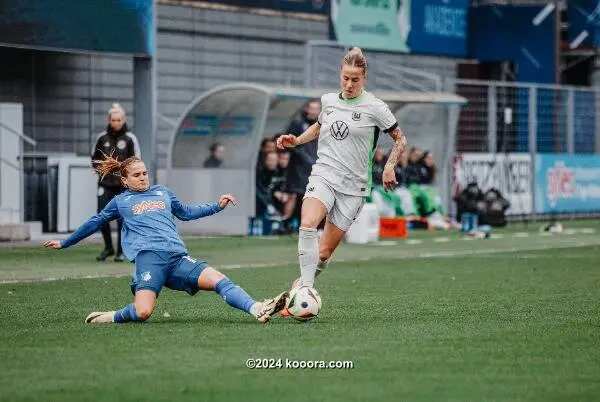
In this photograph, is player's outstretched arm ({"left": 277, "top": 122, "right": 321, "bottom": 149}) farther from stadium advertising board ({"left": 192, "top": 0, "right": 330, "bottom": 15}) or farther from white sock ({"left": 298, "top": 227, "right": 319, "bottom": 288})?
stadium advertising board ({"left": 192, "top": 0, "right": 330, "bottom": 15})

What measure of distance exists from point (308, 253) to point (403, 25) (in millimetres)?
25218

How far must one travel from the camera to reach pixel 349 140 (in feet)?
41.2

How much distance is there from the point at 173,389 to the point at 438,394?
1372 mm

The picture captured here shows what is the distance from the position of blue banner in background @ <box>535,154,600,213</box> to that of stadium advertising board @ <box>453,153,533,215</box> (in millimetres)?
491

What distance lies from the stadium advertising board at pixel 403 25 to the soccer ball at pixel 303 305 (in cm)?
2302

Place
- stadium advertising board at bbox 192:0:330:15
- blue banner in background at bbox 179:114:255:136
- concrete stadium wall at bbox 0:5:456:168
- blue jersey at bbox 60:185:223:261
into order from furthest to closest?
stadium advertising board at bbox 192:0:330:15 → concrete stadium wall at bbox 0:5:456:168 → blue banner in background at bbox 179:114:255:136 → blue jersey at bbox 60:185:223:261

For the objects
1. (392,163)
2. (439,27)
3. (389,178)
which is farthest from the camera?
(439,27)

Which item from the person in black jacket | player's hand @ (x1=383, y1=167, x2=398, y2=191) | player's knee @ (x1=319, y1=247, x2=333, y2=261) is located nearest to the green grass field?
player's knee @ (x1=319, y1=247, x2=333, y2=261)

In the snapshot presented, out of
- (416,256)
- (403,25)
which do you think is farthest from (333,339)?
(403,25)

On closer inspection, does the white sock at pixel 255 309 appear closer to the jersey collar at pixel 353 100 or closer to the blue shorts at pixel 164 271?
the blue shorts at pixel 164 271

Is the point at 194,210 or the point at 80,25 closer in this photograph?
the point at 194,210

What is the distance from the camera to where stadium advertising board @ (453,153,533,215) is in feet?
105

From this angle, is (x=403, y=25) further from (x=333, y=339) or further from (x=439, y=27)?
(x=333, y=339)

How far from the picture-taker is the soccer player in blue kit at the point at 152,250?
11609 millimetres
